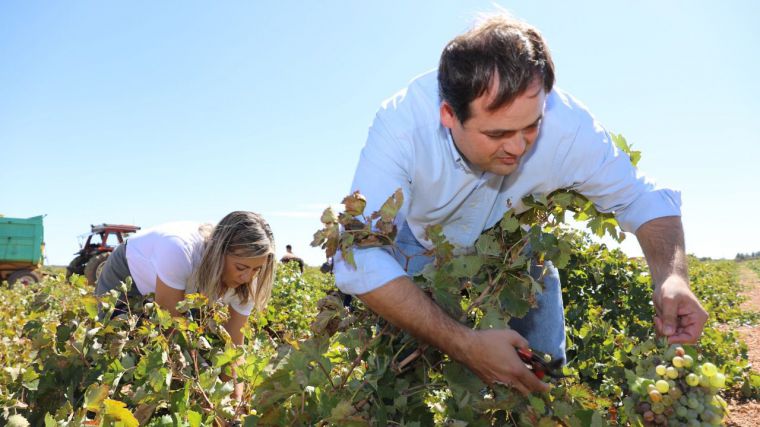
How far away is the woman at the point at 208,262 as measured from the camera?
3.17 m

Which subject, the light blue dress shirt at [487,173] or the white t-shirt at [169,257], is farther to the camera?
the white t-shirt at [169,257]

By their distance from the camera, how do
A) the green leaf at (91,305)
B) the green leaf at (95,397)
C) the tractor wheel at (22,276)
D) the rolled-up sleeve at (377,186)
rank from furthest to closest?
the tractor wheel at (22,276), the green leaf at (91,305), the rolled-up sleeve at (377,186), the green leaf at (95,397)

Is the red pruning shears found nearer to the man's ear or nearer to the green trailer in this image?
the man's ear

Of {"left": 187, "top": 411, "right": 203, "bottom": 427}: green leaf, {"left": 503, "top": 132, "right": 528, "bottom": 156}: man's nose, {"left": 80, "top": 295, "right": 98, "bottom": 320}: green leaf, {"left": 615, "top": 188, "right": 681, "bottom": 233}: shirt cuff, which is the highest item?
{"left": 503, "top": 132, "right": 528, "bottom": 156}: man's nose

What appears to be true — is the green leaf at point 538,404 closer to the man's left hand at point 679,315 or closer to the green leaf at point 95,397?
the man's left hand at point 679,315

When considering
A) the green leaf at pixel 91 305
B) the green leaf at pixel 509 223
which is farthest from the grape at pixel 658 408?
the green leaf at pixel 91 305

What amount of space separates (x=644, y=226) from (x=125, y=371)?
1950mm

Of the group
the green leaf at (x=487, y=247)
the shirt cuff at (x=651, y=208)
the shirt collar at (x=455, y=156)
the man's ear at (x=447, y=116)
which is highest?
the man's ear at (x=447, y=116)

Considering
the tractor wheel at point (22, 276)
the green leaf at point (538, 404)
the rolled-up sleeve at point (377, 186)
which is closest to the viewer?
the green leaf at point (538, 404)

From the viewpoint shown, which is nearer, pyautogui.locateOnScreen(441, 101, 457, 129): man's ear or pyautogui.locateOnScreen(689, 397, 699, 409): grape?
pyautogui.locateOnScreen(689, 397, 699, 409): grape

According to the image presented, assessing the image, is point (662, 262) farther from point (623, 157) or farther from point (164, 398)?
point (164, 398)

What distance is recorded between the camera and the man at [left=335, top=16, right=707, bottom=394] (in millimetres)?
1761

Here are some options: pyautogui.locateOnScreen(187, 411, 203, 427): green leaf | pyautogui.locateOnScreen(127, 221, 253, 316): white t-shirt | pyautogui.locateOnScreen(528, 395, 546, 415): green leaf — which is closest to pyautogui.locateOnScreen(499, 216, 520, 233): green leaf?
pyautogui.locateOnScreen(528, 395, 546, 415): green leaf

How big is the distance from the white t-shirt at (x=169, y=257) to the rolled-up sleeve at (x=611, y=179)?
6.38ft
